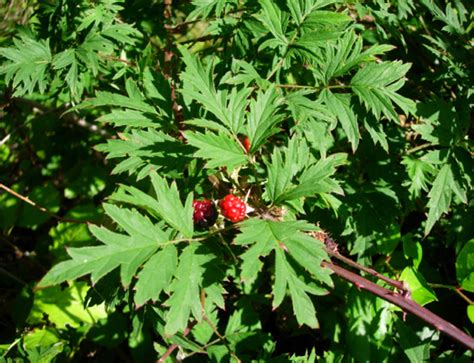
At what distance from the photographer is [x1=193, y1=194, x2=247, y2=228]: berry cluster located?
163cm

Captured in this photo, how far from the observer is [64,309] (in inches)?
115

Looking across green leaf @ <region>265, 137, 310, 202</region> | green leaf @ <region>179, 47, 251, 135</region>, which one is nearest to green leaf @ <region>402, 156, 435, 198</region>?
green leaf @ <region>265, 137, 310, 202</region>

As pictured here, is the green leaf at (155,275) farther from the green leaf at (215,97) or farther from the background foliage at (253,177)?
the green leaf at (215,97)

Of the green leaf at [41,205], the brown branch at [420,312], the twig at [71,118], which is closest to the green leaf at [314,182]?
the brown branch at [420,312]

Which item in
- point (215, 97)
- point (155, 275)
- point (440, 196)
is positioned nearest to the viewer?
point (155, 275)

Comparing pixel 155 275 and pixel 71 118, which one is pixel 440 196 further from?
pixel 71 118

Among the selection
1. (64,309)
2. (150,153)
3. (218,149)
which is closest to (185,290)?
(218,149)

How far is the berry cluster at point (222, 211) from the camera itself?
5.36ft

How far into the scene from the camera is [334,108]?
2.03 metres

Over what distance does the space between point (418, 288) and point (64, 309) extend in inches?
83.4

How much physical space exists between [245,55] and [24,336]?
6.62 feet

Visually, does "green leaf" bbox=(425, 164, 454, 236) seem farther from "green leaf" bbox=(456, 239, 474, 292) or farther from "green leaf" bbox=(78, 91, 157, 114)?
"green leaf" bbox=(78, 91, 157, 114)

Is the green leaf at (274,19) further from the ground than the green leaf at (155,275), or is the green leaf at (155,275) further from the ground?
the green leaf at (274,19)

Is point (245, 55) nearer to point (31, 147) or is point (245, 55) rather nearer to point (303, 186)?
point (303, 186)
